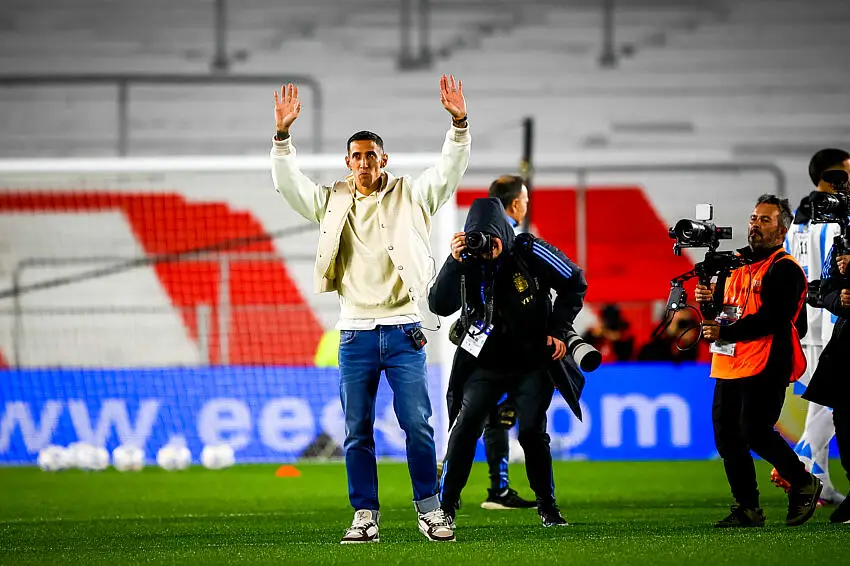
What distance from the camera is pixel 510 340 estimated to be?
253 inches

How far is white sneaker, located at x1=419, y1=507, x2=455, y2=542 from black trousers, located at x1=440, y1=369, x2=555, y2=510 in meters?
0.36

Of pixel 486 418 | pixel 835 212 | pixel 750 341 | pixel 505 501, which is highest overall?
pixel 835 212

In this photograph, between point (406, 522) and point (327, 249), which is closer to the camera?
point (327, 249)

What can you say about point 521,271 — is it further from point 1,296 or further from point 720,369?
point 1,296

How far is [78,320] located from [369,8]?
20.2 feet

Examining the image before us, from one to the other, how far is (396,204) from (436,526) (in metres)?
1.52

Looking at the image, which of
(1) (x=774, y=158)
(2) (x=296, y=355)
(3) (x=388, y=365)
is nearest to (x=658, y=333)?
(3) (x=388, y=365)

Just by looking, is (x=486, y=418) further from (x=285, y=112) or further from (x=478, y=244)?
(x=285, y=112)

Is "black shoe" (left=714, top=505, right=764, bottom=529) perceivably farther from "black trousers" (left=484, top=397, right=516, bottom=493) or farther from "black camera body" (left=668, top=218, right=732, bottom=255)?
"black trousers" (left=484, top=397, right=516, bottom=493)

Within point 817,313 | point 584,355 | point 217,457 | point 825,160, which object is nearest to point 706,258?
point 584,355

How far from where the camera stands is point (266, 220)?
17.1 m

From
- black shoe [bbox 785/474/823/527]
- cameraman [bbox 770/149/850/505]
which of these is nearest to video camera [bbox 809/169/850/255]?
cameraman [bbox 770/149/850/505]

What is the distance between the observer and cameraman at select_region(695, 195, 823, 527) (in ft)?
20.9

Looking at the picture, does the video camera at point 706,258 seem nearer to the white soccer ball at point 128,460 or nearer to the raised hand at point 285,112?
the raised hand at point 285,112
